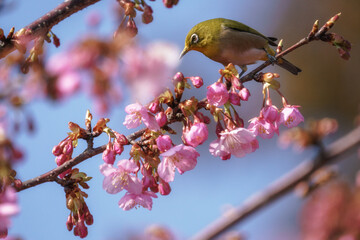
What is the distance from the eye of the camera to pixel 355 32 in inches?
385

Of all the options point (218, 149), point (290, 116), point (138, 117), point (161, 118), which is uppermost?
point (138, 117)

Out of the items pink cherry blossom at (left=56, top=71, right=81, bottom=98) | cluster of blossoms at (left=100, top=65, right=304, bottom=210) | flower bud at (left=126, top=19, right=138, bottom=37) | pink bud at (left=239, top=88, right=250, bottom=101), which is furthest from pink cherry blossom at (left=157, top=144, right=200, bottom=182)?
pink cherry blossom at (left=56, top=71, right=81, bottom=98)

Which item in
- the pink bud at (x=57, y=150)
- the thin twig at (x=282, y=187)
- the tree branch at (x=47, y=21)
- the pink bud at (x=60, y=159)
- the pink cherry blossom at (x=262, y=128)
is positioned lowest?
the thin twig at (x=282, y=187)

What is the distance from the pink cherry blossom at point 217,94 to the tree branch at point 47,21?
25.9 inches

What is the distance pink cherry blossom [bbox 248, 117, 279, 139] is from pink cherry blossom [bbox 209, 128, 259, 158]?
0.08 metres

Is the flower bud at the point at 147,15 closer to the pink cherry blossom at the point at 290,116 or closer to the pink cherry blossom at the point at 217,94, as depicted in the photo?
the pink cherry blossom at the point at 217,94

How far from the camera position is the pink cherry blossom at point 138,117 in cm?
195

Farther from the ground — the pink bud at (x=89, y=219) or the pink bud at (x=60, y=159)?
the pink bud at (x=60, y=159)

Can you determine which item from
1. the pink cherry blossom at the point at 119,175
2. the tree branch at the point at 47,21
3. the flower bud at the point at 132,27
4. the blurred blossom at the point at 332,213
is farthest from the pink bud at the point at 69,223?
the blurred blossom at the point at 332,213

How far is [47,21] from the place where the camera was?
6.48 ft

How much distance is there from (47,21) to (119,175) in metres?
0.78

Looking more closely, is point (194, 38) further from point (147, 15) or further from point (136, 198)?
point (136, 198)

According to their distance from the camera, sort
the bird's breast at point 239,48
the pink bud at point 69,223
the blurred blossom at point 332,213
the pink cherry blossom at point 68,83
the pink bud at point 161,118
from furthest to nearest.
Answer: the blurred blossom at point 332,213 < the bird's breast at point 239,48 < the pink bud at point 69,223 < the pink bud at point 161,118 < the pink cherry blossom at point 68,83

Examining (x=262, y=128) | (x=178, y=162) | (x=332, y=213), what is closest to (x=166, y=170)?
(x=178, y=162)
